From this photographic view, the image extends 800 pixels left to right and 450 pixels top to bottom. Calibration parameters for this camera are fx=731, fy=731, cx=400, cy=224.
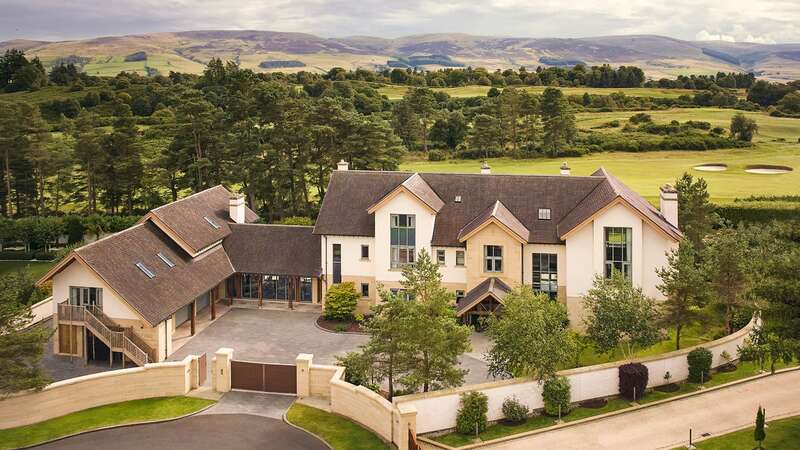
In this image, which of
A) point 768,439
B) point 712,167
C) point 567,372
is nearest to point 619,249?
point 567,372

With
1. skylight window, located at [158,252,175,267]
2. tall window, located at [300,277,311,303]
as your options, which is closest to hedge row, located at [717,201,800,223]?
tall window, located at [300,277,311,303]

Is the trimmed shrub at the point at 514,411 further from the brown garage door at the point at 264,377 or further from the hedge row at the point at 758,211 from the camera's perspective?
the hedge row at the point at 758,211

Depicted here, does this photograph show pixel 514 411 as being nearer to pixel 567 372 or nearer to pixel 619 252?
pixel 567 372

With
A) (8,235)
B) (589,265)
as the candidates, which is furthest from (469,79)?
(589,265)

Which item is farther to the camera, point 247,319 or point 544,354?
point 247,319

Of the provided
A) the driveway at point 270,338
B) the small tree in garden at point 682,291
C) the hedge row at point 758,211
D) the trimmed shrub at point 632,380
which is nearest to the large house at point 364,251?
the driveway at point 270,338

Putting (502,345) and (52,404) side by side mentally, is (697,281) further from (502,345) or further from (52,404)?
(52,404)
